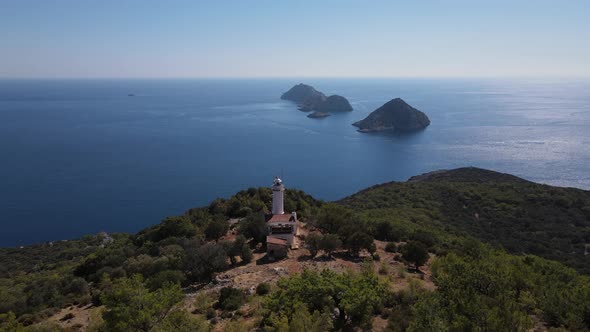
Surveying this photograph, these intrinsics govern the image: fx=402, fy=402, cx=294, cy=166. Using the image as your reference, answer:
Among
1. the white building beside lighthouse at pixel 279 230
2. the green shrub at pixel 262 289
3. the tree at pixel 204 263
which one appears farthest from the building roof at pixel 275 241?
the green shrub at pixel 262 289

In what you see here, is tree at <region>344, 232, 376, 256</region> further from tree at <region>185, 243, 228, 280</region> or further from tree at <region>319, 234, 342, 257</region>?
tree at <region>185, 243, 228, 280</region>

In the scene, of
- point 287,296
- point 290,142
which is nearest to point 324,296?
point 287,296

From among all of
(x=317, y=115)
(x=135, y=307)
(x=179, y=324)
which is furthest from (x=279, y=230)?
(x=317, y=115)

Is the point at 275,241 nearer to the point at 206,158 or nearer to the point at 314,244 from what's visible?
the point at 314,244

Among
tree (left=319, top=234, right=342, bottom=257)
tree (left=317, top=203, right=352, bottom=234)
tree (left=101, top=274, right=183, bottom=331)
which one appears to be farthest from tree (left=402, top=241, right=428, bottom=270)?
tree (left=101, top=274, right=183, bottom=331)

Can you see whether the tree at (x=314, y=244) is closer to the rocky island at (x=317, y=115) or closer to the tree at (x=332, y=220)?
the tree at (x=332, y=220)

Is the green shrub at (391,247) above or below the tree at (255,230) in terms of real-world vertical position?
below
